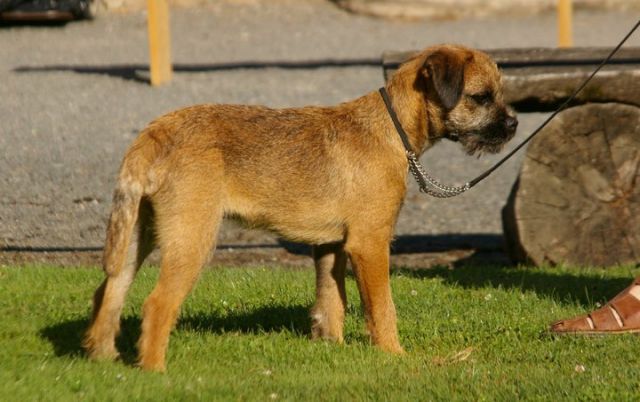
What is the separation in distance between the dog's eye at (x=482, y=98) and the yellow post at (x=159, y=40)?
9024mm

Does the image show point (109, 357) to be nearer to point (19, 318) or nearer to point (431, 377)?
point (19, 318)

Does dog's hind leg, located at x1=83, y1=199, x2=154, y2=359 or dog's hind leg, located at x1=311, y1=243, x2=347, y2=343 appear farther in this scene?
dog's hind leg, located at x1=311, y1=243, x2=347, y2=343

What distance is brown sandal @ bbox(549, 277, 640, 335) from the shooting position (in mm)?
7059

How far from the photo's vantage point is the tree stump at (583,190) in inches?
368

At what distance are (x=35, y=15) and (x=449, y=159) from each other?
26.6 ft

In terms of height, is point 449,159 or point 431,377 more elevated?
point 431,377

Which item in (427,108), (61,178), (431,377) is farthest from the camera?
(61,178)

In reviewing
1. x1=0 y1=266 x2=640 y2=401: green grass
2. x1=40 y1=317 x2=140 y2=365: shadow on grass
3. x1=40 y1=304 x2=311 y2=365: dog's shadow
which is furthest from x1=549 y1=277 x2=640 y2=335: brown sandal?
x1=40 y1=317 x2=140 y2=365: shadow on grass

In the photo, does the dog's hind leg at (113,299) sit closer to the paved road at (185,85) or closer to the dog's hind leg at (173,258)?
the dog's hind leg at (173,258)

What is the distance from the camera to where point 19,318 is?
731 centimetres

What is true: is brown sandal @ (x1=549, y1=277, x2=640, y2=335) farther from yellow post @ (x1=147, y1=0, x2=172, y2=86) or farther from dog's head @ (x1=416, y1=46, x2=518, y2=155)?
yellow post @ (x1=147, y1=0, x2=172, y2=86)

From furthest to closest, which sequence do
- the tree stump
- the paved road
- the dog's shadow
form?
the paved road, the tree stump, the dog's shadow

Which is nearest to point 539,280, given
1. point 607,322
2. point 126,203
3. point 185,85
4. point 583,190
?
point 583,190

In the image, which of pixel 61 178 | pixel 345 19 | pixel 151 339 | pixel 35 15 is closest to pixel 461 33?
pixel 345 19
